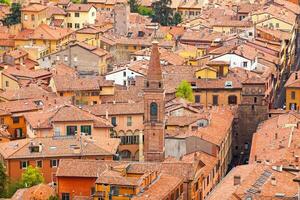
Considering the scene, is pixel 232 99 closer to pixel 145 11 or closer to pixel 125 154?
pixel 125 154

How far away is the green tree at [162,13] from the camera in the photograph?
436 ft

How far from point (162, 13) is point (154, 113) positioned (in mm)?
64983

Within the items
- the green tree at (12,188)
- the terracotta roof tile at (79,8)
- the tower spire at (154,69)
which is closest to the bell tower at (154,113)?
the tower spire at (154,69)

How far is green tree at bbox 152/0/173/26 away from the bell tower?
6244 cm

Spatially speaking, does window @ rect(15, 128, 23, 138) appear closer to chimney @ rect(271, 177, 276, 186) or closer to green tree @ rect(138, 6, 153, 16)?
chimney @ rect(271, 177, 276, 186)

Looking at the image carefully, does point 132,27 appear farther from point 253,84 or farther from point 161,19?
point 253,84

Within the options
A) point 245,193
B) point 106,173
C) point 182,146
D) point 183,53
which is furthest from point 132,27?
point 245,193

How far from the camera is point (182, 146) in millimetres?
70812

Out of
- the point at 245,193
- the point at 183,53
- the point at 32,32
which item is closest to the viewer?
the point at 245,193

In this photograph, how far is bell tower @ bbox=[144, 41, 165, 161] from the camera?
69.4m

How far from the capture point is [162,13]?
439ft

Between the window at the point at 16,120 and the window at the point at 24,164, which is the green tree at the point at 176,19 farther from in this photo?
the window at the point at 24,164

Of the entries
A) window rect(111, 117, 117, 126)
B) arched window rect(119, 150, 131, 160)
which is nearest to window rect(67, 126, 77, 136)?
arched window rect(119, 150, 131, 160)

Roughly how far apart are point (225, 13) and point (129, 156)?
54986mm
